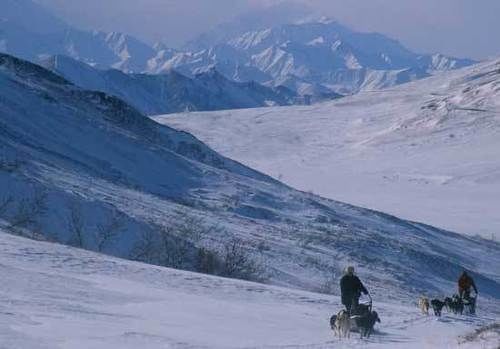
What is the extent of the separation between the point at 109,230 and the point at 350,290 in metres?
16.3

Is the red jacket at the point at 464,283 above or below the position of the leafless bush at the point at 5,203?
below

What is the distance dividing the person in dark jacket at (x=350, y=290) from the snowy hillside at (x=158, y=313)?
2.03 feet

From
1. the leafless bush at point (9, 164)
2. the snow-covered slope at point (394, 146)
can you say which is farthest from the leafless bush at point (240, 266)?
the snow-covered slope at point (394, 146)

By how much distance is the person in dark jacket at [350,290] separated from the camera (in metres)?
14.8

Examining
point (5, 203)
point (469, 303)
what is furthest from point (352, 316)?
point (5, 203)

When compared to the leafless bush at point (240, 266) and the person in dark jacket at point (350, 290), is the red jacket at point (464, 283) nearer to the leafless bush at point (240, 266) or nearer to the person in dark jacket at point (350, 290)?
the person in dark jacket at point (350, 290)

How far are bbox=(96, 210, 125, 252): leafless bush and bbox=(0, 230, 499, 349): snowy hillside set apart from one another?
7.92 metres

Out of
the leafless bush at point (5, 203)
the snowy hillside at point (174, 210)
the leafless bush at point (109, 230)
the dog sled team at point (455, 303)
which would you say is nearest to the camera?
the dog sled team at point (455, 303)

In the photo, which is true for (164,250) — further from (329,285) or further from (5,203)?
(5,203)

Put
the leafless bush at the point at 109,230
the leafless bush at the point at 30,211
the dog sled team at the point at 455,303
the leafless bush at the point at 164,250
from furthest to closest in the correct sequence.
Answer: the leafless bush at the point at 109,230 < the leafless bush at the point at 164,250 < the leafless bush at the point at 30,211 < the dog sled team at the point at 455,303

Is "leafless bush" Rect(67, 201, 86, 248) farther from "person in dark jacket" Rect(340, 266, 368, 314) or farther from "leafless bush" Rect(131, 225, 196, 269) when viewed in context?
"person in dark jacket" Rect(340, 266, 368, 314)

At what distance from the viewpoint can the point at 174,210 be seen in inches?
1527

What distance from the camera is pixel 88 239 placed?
29.1 meters

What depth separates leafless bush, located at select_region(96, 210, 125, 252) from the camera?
28.8 metres
